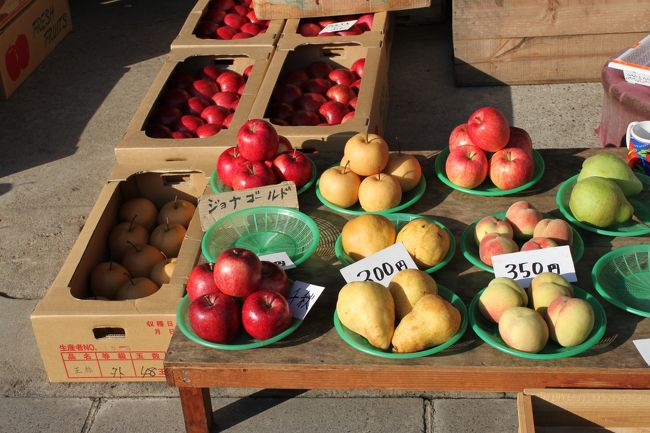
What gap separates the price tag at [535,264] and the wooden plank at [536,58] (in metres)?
2.68

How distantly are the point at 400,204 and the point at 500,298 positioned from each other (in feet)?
2.09

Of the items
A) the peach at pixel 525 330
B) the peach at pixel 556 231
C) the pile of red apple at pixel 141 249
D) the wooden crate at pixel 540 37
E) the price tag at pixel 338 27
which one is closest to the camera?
the peach at pixel 525 330

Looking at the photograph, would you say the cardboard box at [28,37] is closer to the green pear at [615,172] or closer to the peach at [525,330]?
the green pear at [615,172]

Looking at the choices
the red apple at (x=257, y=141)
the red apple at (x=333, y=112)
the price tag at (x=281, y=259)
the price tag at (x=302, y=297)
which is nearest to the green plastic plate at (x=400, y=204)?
the red apple at (x=257, y=141)

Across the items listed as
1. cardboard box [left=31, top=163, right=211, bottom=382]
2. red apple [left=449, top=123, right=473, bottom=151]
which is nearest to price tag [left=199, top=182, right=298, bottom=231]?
cardboard box [left=31, top=163, right=211, bottom=382]

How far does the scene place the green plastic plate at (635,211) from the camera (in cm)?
238

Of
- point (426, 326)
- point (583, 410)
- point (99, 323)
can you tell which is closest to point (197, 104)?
point (99, 323)

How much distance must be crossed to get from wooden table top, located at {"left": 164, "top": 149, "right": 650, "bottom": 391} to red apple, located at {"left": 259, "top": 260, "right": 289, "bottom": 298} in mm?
102

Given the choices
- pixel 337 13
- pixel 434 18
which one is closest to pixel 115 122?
pixel 337 13

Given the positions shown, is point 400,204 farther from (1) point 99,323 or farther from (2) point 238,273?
(1) point 99,323

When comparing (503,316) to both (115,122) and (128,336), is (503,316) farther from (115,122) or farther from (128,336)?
(115,122)

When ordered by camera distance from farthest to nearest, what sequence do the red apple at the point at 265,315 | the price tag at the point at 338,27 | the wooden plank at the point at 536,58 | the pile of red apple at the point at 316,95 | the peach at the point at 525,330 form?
the wooden plank at the point at 536,58 < the price tag at the point at 338,27 < the pile of red apple at the point at 316,95 < the red apple at the point at 265,315 < the peach at the point at 525,330

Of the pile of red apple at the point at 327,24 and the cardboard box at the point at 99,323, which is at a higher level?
the pile of red apple at the point at 327,24

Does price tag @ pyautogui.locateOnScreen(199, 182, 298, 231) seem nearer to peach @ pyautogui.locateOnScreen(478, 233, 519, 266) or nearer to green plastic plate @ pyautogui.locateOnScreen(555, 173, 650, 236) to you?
peach @ pyautogui.locateOnScreen(478, 233, 519, 266)
